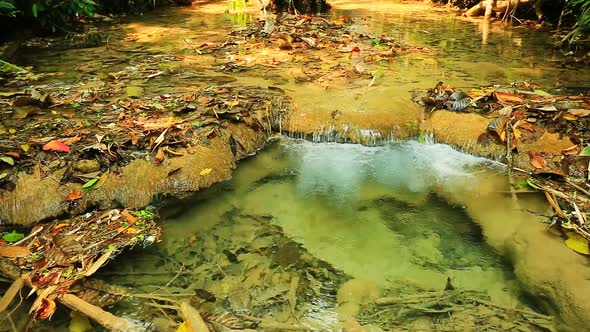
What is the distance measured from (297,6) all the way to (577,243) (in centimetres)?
1136

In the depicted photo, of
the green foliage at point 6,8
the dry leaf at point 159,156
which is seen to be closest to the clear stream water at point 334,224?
the dry leaf at point 159,156

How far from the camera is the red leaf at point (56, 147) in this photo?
4.02 m

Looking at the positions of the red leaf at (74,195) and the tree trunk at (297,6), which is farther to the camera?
the tree trunk at (297,6)

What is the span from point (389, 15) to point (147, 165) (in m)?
10.7

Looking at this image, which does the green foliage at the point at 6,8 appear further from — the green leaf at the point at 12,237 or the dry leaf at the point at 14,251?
the dry leaf at the point at 14,251

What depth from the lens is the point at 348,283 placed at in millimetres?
3191

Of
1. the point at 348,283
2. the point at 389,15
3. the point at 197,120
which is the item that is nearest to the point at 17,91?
the point at 197,120

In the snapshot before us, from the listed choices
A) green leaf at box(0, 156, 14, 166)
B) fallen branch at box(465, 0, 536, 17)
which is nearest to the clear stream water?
green leaf at box(0, 156, 14, 166)

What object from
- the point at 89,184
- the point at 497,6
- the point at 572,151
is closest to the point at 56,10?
the point at 89,184

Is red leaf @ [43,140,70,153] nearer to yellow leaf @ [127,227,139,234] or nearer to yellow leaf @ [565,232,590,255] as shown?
yellow leaf @ [127,227,139,234]

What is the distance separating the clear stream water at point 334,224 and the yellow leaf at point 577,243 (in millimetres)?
539

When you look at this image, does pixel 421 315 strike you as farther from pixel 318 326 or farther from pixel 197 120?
pixel 197 120

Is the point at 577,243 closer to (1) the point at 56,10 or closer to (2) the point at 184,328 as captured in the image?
(2) the point at 184,328

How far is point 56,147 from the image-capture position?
403cm
